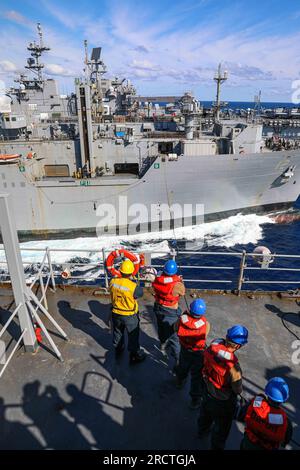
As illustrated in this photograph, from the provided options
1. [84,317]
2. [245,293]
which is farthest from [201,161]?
[84,317]

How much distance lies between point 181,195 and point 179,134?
5578 mm

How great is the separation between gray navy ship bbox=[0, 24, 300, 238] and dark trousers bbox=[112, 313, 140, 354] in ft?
45.7

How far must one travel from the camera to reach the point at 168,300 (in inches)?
164

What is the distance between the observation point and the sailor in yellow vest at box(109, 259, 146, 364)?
3.96 m

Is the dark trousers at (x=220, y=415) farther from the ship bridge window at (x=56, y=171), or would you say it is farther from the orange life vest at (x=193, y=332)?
the ship bridge window at (x=56, y=171)

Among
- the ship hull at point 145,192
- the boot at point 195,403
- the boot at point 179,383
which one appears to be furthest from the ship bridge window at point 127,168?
the boot at point 195,403

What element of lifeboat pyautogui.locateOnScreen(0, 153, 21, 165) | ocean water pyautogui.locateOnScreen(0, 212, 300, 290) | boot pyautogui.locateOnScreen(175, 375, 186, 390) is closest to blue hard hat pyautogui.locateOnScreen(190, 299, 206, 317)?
boot pyautogui.locateOnScreen(175, 375, 186, 390)

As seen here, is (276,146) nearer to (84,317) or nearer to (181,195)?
(181,195)

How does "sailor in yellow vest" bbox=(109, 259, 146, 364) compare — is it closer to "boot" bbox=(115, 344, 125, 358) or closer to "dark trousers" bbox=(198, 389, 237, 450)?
"boot" bbox=(115, 344, 125, 358)

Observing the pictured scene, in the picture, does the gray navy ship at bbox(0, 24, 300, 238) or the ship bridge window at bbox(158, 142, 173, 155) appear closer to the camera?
the gray navy ship at bbox(0, 24, 300, 238)

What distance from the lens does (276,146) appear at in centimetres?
2128

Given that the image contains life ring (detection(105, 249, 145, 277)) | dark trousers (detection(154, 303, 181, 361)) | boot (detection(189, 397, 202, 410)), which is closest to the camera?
boot (detection(189, 397, 202, 410))

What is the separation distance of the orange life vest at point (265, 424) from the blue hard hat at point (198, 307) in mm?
1054

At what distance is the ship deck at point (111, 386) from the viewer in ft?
11.1
